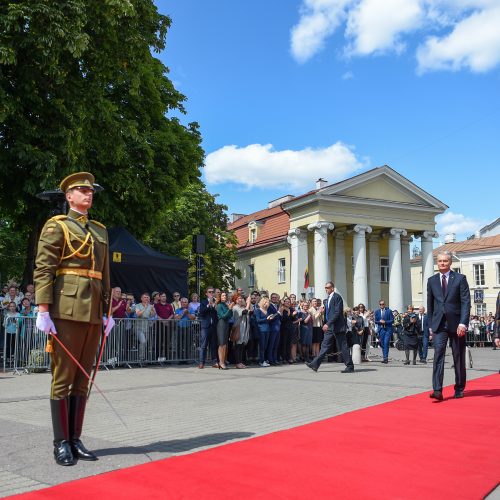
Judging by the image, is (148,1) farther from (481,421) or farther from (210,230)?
(210,230)

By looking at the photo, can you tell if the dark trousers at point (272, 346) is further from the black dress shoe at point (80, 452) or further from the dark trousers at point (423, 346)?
the black dress shoe at point (80, 452)

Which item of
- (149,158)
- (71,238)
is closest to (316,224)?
(149,158)

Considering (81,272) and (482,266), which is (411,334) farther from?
(482,266)

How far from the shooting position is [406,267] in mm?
52531

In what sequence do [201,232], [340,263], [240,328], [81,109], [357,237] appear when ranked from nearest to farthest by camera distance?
[240,328], [81,109], [201,232], [357,237], [340,263]

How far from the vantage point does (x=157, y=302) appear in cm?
1633

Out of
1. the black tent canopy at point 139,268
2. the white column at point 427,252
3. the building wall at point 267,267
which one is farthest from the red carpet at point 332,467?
the building wall at point 267,267

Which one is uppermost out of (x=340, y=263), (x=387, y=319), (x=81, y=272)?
(x=340, y=263)

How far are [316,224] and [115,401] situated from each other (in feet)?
130

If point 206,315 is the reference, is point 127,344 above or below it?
below

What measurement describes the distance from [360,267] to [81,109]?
112 feet

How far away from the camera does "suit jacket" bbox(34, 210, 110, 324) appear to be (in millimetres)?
5051

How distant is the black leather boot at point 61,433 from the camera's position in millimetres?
4871

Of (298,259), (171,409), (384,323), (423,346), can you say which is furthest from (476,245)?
(171,409)
